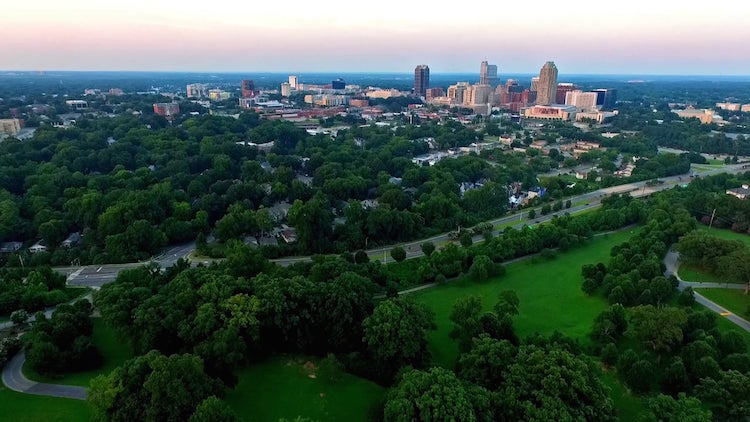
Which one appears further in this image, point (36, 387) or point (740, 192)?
point (740, 192)

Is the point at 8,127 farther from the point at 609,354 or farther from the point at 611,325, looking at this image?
the point at 609,354

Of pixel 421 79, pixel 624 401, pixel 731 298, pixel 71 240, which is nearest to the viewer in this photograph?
pixel 624 401

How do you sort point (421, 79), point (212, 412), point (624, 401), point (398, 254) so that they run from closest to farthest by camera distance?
point (212, 412) < point (624, 401) < point (398, 254) < point (421, 79)

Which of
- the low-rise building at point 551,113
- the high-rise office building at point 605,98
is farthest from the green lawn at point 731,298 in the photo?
the high-rise office building at point 605,98

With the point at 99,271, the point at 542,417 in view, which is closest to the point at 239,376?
the point at 542,417

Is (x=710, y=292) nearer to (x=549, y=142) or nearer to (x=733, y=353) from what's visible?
(x=733, y=353)

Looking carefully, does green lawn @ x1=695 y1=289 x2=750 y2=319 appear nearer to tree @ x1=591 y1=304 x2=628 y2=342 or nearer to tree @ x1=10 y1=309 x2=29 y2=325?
tree @ x1=591 y1=304 x2=628 y2=342

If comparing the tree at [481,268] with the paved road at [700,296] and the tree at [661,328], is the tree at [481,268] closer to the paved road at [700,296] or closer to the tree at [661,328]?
the tree at [661,328]

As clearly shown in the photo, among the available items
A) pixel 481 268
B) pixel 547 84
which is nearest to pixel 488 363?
pixel 481 268
